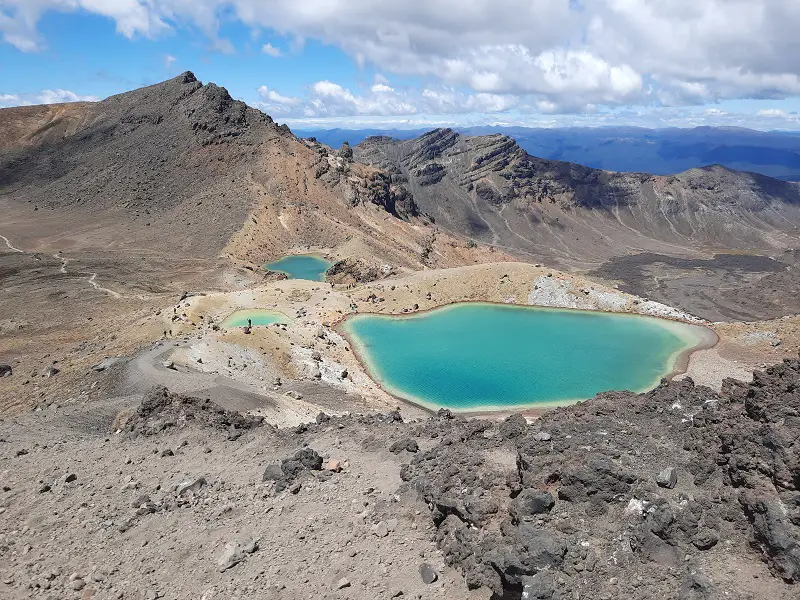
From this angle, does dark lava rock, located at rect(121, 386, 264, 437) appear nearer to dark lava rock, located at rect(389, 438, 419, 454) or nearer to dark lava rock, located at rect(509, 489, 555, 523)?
dark lava rock, located at rect(389, 438, 419, 454)

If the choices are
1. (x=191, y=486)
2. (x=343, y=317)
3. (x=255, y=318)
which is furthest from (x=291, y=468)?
(x=343, y=317)

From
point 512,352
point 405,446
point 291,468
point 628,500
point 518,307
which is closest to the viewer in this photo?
point 628,500

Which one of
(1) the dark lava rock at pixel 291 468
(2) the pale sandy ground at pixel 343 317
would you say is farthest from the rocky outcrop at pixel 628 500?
(2) the pale sandy ground at pixel 343 317

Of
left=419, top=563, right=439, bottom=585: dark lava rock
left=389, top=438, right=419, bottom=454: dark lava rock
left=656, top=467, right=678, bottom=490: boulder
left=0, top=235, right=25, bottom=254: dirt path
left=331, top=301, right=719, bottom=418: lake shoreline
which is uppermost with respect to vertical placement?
left=0, top=235, right=25, bottom=254: dirt path

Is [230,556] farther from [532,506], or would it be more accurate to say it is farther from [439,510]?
[532,506]

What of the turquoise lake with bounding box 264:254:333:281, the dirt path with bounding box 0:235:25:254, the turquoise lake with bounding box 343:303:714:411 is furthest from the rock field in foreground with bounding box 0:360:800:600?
the dirt path with bounding box 0:235:25:254

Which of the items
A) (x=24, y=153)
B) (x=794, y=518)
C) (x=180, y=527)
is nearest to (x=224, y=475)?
(x=180, y=527)
